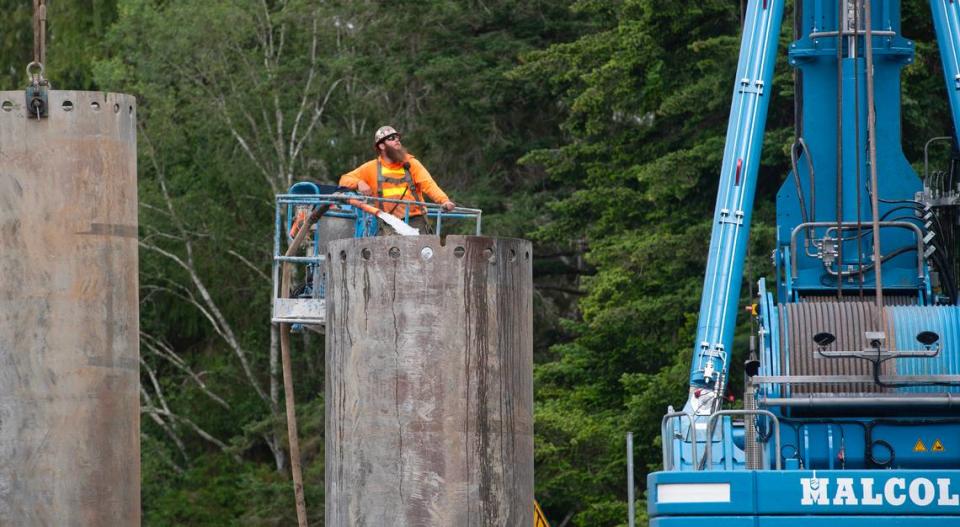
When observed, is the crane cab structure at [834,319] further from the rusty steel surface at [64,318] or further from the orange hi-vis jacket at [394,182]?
the rusty steel surface at [64,318]

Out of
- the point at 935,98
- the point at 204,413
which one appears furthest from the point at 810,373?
the point at 204,413

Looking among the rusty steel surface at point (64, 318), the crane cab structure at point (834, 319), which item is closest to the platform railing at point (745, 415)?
the crane cab structure at point (834, 319)

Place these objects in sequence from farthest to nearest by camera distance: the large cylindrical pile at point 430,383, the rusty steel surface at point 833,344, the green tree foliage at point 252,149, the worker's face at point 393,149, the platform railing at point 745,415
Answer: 1. the green tree foliage at point 252,149
2. the worker's face at point 393,149
3. the rusty steel surface at point 833,344
4. the platform railing at point 745,415
5. the large cylindrical pile at point 430,383

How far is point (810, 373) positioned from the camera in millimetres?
14586

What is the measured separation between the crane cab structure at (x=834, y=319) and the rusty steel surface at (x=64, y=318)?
3628mm

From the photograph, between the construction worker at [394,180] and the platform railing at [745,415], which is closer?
the platform railing at [745,415]

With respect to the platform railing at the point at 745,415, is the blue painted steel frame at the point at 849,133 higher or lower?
higher

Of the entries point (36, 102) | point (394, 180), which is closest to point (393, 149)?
point (394, 180)

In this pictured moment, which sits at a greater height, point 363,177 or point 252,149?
point 252,149

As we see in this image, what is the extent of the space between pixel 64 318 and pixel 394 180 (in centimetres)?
340

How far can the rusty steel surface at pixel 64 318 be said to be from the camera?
13.0m

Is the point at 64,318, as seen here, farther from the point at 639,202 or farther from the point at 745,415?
the point at 639,202

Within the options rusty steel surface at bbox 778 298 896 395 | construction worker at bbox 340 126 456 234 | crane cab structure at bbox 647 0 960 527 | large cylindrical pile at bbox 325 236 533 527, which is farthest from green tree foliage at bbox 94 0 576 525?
large cylindrical pile at bbox 325 236 533 527

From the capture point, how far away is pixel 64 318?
42.9 feet
